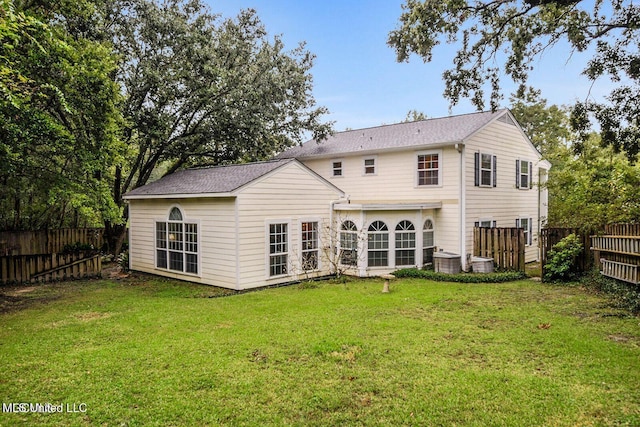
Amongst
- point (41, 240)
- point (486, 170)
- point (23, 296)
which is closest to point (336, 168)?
point (486, 170)

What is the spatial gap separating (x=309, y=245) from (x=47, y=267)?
8.65m

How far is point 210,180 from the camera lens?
43.3ft

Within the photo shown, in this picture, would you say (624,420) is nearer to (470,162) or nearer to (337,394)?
(337,394)

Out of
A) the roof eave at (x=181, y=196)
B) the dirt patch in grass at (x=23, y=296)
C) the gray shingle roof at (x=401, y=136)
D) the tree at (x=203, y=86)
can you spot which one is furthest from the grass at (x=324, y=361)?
the tree at (x=203, y=86)

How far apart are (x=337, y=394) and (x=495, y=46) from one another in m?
9.37

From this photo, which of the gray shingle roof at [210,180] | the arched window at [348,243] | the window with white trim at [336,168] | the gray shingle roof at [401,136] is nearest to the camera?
the gray shingle roof at [210,180]

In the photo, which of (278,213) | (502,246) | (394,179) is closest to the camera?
(278,213)

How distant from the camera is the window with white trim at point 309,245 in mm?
13297

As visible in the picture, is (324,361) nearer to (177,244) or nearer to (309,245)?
(309,245)

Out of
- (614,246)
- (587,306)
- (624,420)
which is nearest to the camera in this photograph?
(624,420)

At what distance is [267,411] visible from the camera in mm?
4465

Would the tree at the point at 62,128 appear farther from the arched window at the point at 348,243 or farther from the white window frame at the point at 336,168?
the white window frame at the point at 336,168

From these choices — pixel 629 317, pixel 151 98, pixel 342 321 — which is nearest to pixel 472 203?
pixel 629 317

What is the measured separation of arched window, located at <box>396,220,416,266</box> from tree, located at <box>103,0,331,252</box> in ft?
25.5
